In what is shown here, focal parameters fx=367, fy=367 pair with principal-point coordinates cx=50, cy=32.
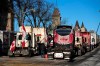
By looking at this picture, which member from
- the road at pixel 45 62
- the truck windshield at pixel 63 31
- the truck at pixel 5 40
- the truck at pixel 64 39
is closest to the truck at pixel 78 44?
the truck at pixel 64 39

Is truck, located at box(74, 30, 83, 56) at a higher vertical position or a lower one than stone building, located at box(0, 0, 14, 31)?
lower

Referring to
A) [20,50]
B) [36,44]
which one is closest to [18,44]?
[20,50]

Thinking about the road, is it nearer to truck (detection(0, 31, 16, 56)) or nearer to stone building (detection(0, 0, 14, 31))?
truck (detection(0, 31, 16, 56))

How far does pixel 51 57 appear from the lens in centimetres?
3916

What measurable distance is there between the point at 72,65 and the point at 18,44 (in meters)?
14.8

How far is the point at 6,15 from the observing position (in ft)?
272

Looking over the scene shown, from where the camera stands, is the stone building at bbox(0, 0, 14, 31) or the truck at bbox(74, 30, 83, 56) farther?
the stone building at bbox(0, 0, 14, 31)

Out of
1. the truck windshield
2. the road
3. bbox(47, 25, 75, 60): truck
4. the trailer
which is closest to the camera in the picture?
the road

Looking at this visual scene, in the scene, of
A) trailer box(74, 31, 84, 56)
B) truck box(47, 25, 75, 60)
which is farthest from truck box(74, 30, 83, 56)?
truck box(47, 25, 75, 60)

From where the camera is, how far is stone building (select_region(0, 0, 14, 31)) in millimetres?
73938

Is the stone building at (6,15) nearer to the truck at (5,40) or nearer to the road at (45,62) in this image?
the truck at (5,40)

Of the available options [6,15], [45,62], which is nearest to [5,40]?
[45,62]

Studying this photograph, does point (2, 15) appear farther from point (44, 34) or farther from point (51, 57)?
point (51, 57)

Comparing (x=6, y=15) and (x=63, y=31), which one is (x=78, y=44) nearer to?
(x=63, y=31)
